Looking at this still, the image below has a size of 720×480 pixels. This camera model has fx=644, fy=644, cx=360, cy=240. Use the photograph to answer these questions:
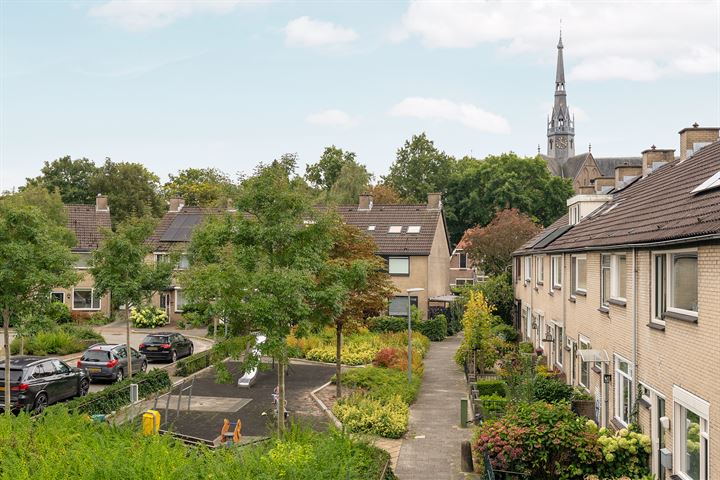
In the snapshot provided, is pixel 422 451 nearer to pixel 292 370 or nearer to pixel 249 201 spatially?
pixel 249 201

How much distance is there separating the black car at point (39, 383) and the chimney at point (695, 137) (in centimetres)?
2058

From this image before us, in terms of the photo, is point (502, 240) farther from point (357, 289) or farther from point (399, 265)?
point (357, 289)

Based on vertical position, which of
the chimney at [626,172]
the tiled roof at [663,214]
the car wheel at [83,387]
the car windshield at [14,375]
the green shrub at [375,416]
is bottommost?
the green shrub at [375,416]

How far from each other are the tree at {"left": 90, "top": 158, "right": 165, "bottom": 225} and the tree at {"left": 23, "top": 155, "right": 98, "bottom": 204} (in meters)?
3.68

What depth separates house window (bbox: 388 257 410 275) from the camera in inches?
1646

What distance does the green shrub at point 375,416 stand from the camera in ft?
58.9

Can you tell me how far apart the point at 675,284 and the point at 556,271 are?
1287 cm

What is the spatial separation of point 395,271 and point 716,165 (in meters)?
28.7

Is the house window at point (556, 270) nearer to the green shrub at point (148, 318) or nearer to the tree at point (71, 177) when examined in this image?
the green shrub at point (148, 318)

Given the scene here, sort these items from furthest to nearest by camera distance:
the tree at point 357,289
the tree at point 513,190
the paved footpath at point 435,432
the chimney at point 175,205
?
the tree at point 513,190, the chimney at point 175,205, the tree at point 357,289, the paved footpath at point 435,432

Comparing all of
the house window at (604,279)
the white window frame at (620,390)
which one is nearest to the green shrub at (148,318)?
the house window at (604,279)

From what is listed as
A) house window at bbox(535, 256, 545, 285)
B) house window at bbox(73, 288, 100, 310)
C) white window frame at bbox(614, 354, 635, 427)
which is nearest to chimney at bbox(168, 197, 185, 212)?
house window at bbox(73, 288, 100, 310)

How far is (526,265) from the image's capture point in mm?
33688

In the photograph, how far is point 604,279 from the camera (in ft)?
54.7
